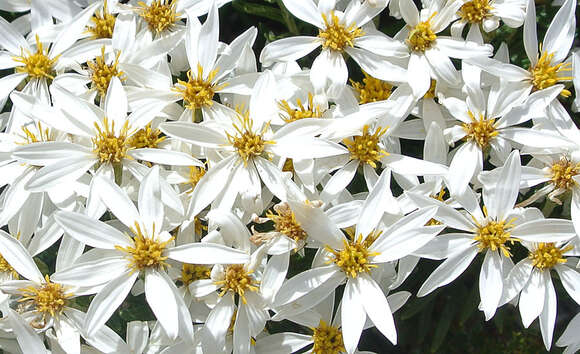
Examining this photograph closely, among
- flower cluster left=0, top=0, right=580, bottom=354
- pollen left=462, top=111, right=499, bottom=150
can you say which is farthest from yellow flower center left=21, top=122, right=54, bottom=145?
pollen left=462, top=111, right=499, bottom=150

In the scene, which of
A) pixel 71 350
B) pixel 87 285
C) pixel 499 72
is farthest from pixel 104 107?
→ pixel 499 72

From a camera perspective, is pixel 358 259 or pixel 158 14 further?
pixel 158 14

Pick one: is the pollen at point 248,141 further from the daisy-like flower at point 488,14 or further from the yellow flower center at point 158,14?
the daisy-like flower at point 488,14

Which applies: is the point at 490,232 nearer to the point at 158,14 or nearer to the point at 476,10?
the point at 476,10

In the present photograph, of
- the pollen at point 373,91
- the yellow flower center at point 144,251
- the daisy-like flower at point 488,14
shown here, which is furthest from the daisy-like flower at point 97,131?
the daisy-like flower at point 488,14

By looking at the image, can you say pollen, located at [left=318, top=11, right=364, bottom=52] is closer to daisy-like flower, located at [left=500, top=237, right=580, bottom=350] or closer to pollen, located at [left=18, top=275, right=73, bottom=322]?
daisy-like flower, located at [left=500, top=237, right=580, bottom=350]

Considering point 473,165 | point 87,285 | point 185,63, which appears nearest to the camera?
point 87,285

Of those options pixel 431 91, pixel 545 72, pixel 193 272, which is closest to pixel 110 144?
pixel 193 272

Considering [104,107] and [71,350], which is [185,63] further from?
[71,350]
